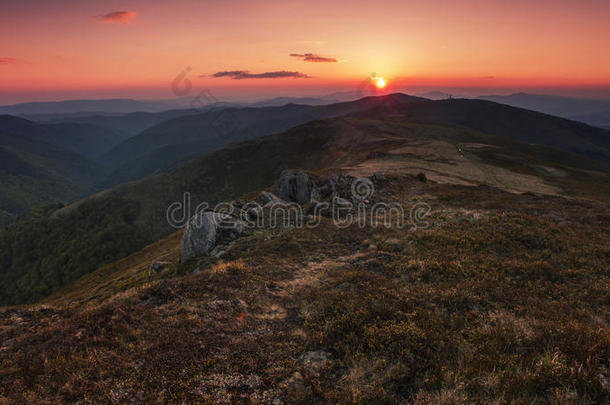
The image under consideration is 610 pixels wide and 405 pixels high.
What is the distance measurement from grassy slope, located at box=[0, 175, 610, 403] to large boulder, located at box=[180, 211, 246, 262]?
8.49 metres

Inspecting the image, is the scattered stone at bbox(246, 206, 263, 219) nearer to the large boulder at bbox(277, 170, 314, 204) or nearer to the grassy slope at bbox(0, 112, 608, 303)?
the large boulder at bbox(277, 170, 314, 204)

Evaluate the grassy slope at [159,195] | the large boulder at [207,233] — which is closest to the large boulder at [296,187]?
the large boulder at [207,233]

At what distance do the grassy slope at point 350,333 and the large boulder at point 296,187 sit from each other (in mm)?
Result: 25852

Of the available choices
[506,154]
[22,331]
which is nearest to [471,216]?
[22,331]

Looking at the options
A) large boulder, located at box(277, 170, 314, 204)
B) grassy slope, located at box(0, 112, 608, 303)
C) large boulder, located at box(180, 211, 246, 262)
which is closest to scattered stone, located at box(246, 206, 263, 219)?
large boulder, located at box(180, 211, 246, 262)

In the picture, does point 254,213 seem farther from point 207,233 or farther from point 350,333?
point 350,333

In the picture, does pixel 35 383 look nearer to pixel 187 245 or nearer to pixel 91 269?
pixel 187 245

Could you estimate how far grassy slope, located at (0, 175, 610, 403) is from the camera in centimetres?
692

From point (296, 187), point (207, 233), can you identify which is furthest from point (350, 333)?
point (296, 187)

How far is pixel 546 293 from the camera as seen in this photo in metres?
11.4

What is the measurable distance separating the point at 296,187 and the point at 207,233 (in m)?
22.7

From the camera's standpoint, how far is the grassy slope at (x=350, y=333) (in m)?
6.92

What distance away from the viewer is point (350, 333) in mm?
9180

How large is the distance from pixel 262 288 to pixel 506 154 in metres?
89.7
